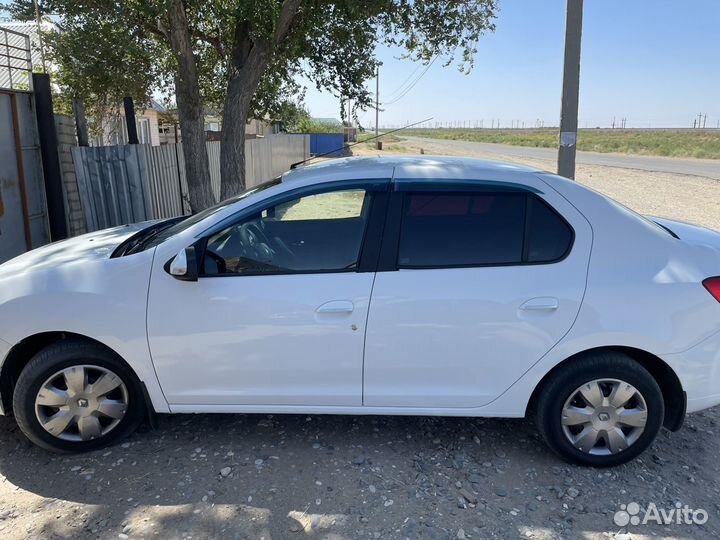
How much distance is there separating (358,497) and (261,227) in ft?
5.23

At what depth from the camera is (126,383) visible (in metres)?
3.29

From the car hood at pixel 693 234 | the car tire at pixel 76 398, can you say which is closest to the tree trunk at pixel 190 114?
the car tire at pixel 76 398

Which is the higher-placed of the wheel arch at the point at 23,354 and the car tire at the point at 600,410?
the wheel arch at the point at 23,354

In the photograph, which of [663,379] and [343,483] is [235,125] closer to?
[343,483]

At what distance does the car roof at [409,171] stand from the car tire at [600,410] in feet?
3.68

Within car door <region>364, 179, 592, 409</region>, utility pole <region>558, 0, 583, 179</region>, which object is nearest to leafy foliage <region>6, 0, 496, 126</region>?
utility pole <region>558, 0, 583, 179</region>

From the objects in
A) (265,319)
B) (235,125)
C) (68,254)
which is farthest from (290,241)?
(235,125)

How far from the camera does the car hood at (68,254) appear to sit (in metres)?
A: 3.34

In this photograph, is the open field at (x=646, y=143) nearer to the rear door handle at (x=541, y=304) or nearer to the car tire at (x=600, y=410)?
the car tire at (x=600, y=410)

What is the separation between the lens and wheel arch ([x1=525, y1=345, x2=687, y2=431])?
315cm

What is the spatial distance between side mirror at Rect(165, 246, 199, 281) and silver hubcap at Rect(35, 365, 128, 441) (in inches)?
28.1

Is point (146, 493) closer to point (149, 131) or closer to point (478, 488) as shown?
point (478, 488)

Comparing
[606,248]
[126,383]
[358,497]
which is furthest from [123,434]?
[606,248]

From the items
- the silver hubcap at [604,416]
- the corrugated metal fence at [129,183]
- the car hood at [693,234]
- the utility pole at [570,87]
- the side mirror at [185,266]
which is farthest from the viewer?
the corrugated metal fence at [129,183]
